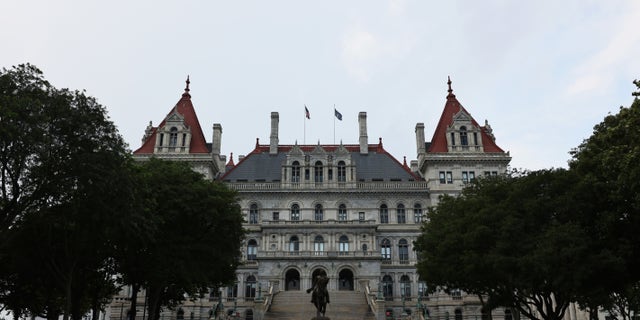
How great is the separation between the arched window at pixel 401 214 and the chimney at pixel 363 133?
8.78 meters

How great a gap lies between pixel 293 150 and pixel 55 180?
36962 mm

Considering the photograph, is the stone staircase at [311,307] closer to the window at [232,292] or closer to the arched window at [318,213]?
the window at [232,292]

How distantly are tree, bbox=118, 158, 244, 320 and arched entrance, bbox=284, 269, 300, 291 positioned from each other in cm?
1903

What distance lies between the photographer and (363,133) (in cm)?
6550

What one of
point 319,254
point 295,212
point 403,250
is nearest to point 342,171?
point 295,212

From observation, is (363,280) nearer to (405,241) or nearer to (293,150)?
(405,241)

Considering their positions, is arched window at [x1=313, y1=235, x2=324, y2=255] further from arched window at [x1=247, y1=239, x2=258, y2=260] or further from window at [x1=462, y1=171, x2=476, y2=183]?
window at [x1=462, y1=171, x2=476, y2=183]

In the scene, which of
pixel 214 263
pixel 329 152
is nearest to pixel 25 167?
pixel 214 263

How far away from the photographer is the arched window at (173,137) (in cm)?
5928

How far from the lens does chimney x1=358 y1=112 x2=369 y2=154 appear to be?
64562 millimetres

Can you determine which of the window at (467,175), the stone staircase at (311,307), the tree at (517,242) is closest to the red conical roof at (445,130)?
the window at (467,175)

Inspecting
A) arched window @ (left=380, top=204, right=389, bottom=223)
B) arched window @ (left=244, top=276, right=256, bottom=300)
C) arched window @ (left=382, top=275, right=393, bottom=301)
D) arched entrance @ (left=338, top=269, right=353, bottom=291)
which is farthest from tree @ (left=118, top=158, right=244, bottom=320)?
arched window @ (left=380, top=204, right=389, bottom=223)

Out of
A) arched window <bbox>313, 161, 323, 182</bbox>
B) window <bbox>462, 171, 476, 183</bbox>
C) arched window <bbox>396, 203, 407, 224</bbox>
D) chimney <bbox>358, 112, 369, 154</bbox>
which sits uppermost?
chimney <bbox>358, 112, 369, 154</bbox>

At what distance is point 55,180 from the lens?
79.0 ft
